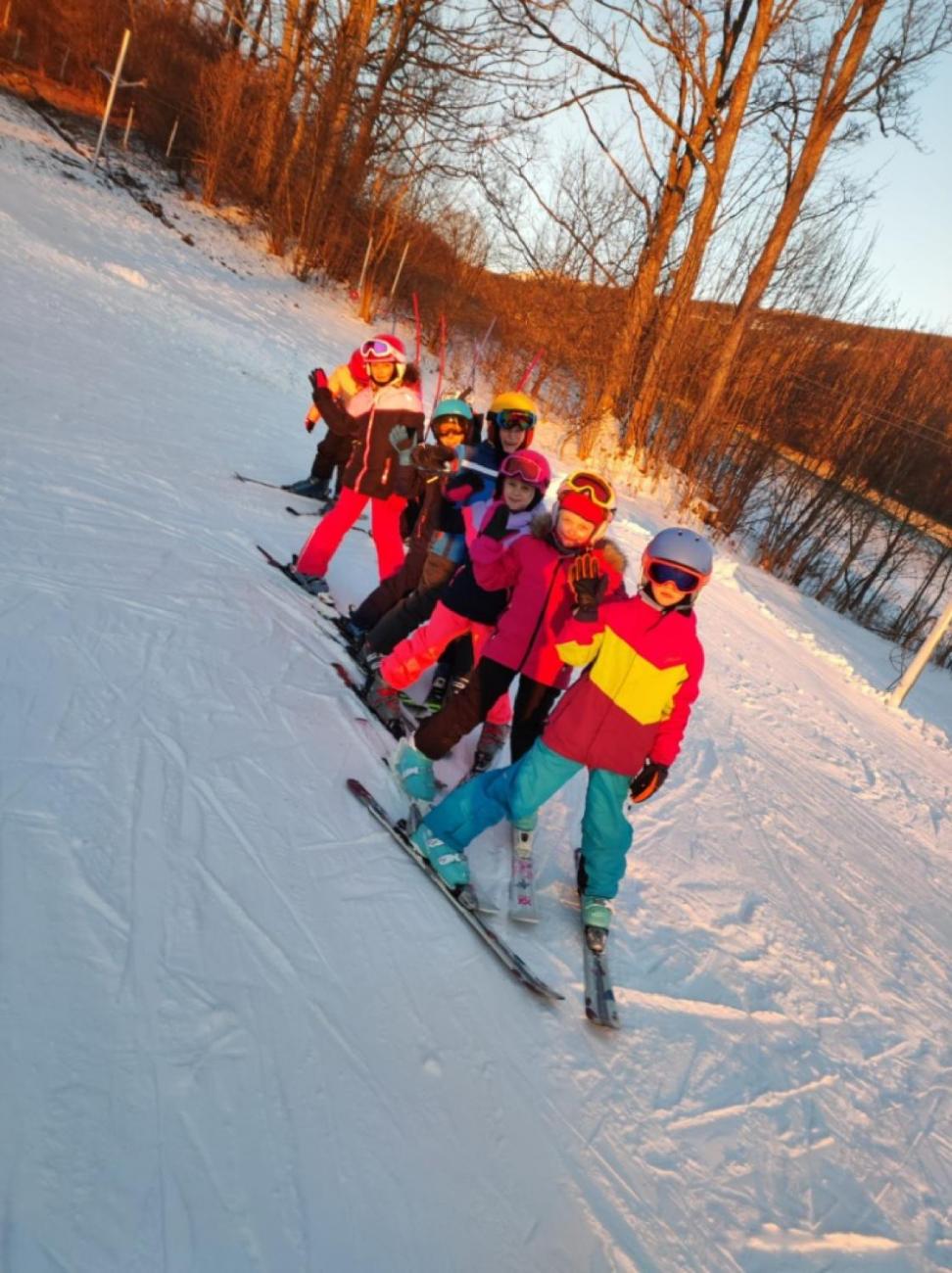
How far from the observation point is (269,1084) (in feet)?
6.10

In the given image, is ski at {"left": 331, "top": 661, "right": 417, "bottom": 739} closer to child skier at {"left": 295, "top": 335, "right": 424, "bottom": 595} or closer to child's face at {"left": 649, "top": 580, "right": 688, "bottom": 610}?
child skier at {"left": 295, "top": 335, "right": 424, "bottom": 595}

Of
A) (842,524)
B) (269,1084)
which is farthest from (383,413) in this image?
(842,524)

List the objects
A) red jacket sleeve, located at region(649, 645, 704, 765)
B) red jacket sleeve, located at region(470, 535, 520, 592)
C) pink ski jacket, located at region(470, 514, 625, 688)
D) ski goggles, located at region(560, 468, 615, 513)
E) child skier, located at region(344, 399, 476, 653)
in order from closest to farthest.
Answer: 1. red jacket sleeve, located at region(649, 645, 704, 765)
2. ski goggles, located at region(560, 468, 615, 513)
3. pink ski jacket, located at region(470, 514, 625, 688)
4. red jacket sleeve, located at region(470, 535, 520, 592)
5. child skier, located at region(344, 399, 476, 653)

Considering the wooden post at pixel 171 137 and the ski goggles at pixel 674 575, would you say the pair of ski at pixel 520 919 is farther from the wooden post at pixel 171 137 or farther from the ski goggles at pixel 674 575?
the wooden post at pixel 171 137

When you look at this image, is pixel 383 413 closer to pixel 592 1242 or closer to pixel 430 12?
pixel 592 1242

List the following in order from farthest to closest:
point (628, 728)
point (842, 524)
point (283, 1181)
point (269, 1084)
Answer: point (842, 524) → point (628, 728) → point (269, 1084) → point (283, 1181)

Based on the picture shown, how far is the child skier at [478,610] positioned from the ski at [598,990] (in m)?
1.12

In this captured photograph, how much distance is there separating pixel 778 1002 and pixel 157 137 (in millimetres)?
23627

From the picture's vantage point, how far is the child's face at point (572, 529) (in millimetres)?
2965

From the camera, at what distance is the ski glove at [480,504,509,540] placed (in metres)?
3.41

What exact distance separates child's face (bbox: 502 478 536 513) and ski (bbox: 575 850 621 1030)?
1942mm

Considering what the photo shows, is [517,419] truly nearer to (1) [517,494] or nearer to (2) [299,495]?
(1) [517,494]

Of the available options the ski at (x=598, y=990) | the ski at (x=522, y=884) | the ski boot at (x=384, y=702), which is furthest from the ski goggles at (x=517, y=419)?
the ski at (x=598, y=990)

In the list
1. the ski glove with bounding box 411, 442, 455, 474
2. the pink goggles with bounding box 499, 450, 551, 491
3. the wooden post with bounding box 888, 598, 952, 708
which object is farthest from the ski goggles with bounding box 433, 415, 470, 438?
the wooden post with bounding box 888, 598, 952, 708
